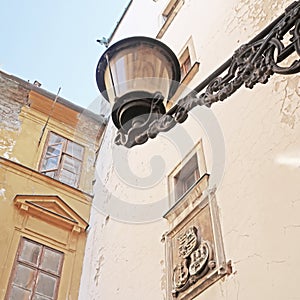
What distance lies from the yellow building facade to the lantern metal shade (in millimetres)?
5371

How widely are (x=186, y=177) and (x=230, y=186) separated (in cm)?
142

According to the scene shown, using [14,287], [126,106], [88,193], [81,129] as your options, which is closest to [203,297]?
[126,106]

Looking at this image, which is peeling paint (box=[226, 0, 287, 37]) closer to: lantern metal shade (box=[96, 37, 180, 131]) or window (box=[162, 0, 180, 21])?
window (box=[162, 0, 180, 21])

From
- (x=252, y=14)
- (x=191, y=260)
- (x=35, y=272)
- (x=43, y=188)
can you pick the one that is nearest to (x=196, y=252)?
(x=191, y=260)

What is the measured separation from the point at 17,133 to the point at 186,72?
3855 millimetres

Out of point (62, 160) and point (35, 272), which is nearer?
point (35, 272)

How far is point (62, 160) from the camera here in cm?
990

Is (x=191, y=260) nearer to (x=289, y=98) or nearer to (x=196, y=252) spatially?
(x=196, y=252)

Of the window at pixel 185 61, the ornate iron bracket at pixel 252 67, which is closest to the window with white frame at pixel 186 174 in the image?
the window at pixel 185 61

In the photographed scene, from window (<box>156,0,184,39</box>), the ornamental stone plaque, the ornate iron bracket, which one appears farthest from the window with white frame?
window (<box>156,0,184,39</box>)

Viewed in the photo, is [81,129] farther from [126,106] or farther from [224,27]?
[126,106]

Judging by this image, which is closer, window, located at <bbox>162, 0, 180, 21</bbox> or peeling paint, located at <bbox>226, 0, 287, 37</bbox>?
peeling paint, located at <bbox>226, 0, 287, 37</bbox>

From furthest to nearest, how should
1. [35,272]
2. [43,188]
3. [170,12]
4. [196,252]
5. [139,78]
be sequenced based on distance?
[170,12] → [43,188] → [35,272] → [196,252] → [139,78]

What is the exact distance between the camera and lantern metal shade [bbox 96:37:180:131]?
8.85ft
